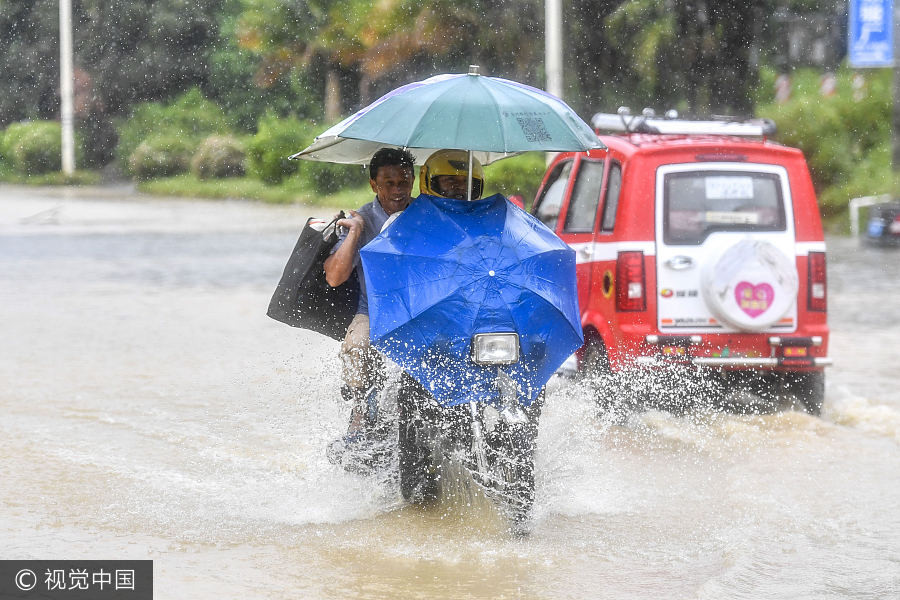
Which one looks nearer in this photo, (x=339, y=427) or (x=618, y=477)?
(x=339, y=427)

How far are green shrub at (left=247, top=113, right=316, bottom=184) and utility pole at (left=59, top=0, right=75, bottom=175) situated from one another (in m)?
6.68

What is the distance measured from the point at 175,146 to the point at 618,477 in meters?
37.0

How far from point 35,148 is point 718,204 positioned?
121 feet

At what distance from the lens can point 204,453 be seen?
818cm

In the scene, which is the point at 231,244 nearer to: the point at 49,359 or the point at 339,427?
the point at 49,359

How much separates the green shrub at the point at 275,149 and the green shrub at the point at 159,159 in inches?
148

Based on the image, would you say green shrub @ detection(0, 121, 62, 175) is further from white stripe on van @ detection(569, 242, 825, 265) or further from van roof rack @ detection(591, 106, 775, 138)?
white stripe on van @ detection(569, 242, 825, 265)

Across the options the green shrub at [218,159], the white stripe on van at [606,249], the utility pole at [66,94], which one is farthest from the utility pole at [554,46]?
the utility pole at [66,94]

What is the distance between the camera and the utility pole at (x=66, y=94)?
4191cm

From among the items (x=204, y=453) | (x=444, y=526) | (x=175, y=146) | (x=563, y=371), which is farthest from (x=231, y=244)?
(x=175, y=146)

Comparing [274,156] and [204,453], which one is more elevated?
[274,156]

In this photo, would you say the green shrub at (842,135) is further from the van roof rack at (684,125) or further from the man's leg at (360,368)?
the man's leg at (360,368)

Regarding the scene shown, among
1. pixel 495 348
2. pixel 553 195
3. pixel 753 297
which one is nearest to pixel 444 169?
pixel 495 348

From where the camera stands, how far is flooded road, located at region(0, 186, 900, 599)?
5.78m
